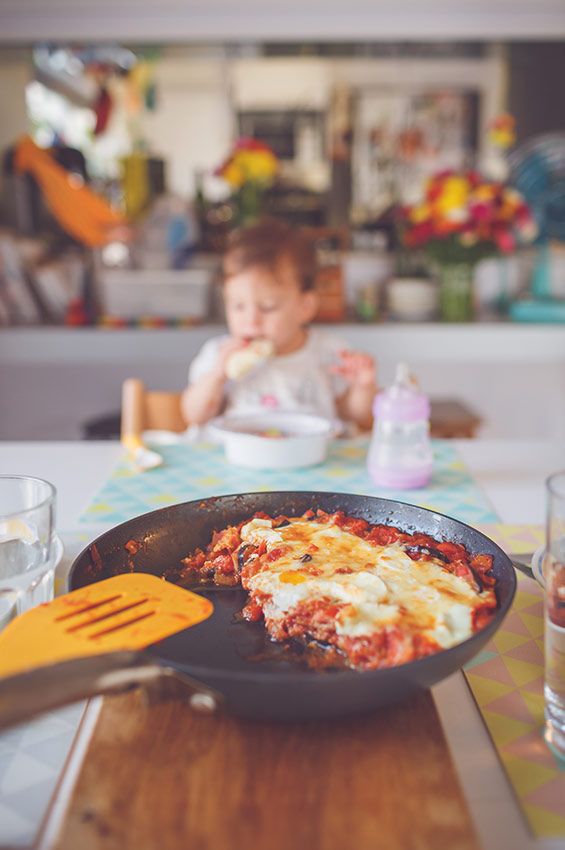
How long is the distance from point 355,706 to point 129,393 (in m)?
1.24

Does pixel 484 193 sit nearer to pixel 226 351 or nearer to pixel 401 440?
pixel 226 351

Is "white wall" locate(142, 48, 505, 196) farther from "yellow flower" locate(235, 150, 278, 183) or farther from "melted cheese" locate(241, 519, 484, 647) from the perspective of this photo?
"melted cheese" locate(241, 519, 484, 647)

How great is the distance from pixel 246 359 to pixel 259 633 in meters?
1.08

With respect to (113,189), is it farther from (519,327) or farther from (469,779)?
(469,779)

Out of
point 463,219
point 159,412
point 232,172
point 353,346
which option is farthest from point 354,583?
point 232,172

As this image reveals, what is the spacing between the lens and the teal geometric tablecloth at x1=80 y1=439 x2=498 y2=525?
3.82 feet

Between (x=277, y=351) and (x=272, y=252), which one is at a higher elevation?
(x=272, y=252)

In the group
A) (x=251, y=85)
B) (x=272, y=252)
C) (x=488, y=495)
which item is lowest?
(x=488, y=495)

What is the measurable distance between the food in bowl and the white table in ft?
0.25

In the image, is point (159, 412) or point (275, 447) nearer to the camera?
point (275, 447)

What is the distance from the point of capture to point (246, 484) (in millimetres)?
1273

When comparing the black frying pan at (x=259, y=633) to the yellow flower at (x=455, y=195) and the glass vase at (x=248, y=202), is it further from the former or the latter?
the glass vase at (x=248, y=202)

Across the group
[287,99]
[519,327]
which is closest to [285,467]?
[519,327]

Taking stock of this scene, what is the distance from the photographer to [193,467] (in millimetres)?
1372
